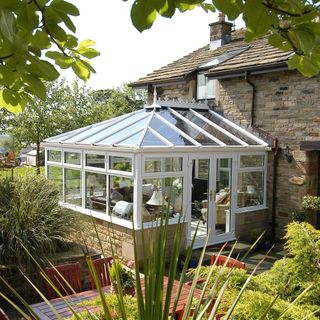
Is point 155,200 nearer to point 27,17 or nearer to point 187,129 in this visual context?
point 187,129

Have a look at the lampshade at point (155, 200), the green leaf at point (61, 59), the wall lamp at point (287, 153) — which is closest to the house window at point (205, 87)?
the wall lamp at point (287, 153)

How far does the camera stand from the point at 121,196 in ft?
31.0

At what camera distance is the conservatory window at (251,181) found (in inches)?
421

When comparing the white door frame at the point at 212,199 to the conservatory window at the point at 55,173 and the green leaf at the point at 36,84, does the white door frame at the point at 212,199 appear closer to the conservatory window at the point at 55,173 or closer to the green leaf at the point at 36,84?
the conservatory window at the point at 55,173

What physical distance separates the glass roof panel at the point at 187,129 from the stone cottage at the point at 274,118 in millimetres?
1599

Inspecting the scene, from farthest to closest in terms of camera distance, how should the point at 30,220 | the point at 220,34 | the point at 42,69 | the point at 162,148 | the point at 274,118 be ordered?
the point at 220,34
the point at 274,118
the point at 162,148
the point at 30,220
the point at 42,69

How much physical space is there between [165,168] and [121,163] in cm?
103

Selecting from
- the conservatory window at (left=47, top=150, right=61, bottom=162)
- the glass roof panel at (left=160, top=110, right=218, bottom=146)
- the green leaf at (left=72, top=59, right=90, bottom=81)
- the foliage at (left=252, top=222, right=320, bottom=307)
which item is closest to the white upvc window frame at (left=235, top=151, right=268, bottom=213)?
the glass roof panel at (left=160, top=110, right=218, bottom=146)

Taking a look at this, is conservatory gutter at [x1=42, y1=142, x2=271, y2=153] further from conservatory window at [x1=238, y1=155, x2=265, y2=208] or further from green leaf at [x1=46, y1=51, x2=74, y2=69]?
green leaf at [x1=46, y1=51, x2=74, y2=69]

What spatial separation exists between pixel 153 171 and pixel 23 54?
25.6 ft

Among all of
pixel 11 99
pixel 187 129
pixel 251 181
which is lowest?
pixel 251 181

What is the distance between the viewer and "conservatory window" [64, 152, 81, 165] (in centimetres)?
1078

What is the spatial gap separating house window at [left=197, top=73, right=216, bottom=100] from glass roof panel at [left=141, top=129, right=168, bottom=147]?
4.05 m

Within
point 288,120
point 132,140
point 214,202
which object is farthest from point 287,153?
point 132,140
